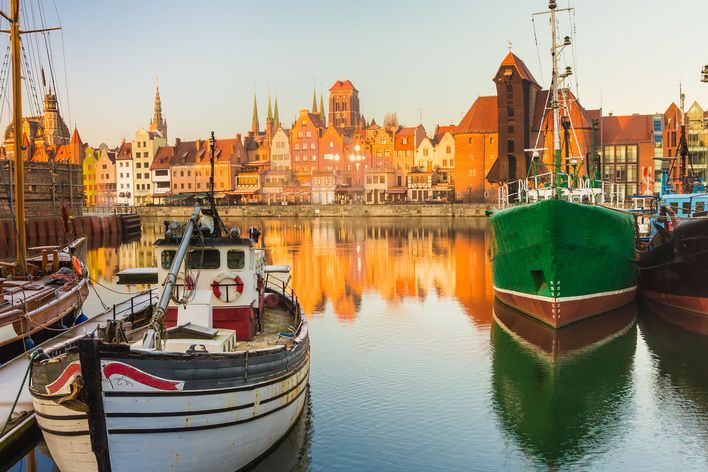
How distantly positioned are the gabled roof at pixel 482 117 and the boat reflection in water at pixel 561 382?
89707 mm

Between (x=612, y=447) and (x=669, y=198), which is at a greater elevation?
(x=669, y=198)

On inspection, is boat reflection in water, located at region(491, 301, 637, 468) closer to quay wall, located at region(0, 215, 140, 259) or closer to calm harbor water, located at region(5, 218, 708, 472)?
calm harbor water, located at region(5, 218, 708, 472)

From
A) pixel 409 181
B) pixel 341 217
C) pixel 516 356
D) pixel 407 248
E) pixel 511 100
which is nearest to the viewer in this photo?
pixel 516 356

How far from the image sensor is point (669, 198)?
120 ft

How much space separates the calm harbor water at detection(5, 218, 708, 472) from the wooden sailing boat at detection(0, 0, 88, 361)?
5674 millimetres

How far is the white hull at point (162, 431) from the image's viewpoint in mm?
11484

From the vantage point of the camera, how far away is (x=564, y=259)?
88.0 ft

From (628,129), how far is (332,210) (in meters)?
50.6

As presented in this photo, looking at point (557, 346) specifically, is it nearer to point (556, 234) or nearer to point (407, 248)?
point (556, 234)

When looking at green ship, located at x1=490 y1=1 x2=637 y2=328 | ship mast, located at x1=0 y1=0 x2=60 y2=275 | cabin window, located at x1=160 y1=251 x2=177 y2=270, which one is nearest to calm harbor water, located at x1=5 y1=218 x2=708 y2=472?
green ship, located at x1=490 y1=1 x2=637 y2=328

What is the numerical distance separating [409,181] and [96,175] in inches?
2971

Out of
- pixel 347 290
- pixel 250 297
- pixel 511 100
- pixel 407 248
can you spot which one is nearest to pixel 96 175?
pixel 511 100

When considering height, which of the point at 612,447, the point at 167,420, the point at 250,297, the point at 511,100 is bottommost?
Answer: the point at 612,447

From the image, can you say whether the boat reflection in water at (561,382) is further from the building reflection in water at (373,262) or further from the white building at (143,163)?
the white building at (143,163)
